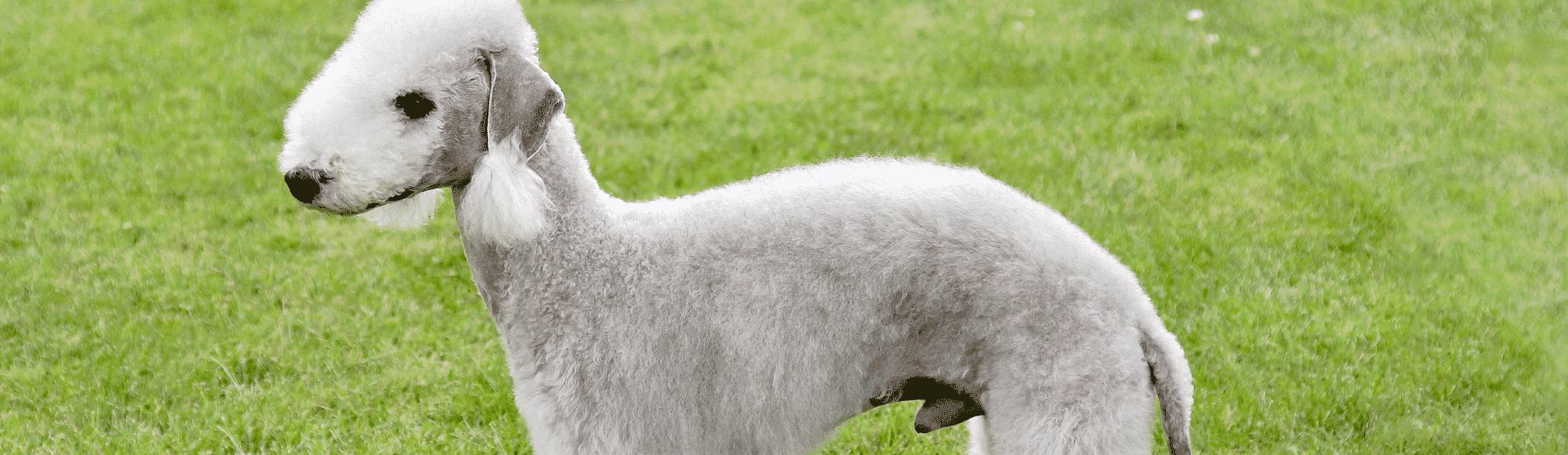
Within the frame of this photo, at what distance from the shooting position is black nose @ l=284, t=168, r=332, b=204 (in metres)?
2.43

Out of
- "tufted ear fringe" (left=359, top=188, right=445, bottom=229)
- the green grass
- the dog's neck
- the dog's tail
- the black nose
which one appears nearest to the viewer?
the black nose

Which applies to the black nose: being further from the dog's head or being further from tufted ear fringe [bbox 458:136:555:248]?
tufted ear fringe [bbox 458:136:555:248]

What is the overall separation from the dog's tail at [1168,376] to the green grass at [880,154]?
164 centimetres

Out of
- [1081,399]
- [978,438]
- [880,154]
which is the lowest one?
[880,154]

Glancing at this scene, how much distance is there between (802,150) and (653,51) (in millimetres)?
1963

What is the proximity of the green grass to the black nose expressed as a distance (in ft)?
6.23

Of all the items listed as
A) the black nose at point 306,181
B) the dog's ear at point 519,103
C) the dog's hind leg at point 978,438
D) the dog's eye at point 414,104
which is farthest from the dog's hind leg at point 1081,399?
the black nose at point 306,181

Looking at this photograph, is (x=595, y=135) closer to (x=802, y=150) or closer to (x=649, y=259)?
(x=802, y=150)

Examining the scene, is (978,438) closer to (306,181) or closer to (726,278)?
(726,278)

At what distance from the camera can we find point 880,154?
6.32 metres

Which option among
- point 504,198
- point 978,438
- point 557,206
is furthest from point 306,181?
point 978,438

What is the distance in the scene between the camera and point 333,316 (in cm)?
502

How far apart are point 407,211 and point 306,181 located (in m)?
0.43

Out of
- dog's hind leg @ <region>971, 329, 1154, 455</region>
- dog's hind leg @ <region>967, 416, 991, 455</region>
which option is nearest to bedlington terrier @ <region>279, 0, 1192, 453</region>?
dog's hind leg @ <region>971, 329, 1154, 455</region>
